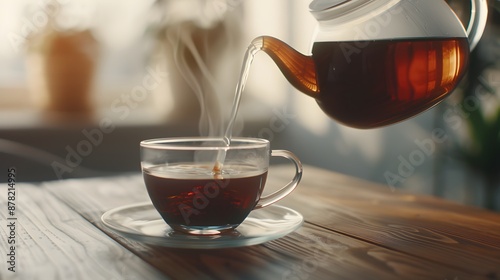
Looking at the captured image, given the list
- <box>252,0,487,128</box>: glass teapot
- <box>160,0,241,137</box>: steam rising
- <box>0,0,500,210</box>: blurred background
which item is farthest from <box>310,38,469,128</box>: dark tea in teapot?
<box>160,0,241,137</box>: steam rising

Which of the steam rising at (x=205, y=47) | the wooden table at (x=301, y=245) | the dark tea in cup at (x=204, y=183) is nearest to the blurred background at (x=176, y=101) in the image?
the steam rising at (x=205, y=47)

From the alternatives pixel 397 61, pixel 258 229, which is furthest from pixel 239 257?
pixel 397 61

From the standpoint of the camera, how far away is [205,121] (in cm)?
268

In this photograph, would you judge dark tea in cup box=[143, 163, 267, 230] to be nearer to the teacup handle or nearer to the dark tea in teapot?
the teacup handle

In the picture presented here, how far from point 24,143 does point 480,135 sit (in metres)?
1.55

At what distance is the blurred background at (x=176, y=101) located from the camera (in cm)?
212

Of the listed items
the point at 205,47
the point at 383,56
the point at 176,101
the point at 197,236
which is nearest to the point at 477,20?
the point at 383,56

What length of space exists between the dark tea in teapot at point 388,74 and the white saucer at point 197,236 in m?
0.18

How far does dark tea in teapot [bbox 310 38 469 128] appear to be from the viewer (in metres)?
0.80

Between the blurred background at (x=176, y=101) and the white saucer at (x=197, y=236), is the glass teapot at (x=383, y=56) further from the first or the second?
the blurred background at (x=176, y=101)

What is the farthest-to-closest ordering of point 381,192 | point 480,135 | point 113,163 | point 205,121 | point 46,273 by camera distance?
point 205,121 < point 113,163 < point 480,135 < point 381,192 < point 46,273

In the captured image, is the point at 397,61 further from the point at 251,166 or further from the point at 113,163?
the point at 113,163

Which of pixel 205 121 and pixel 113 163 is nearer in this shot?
pixel 113 163

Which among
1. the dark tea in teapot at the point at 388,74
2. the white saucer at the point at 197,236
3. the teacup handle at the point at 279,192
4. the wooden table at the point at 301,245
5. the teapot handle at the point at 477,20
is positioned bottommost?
the wooden table at the point at 301,245
